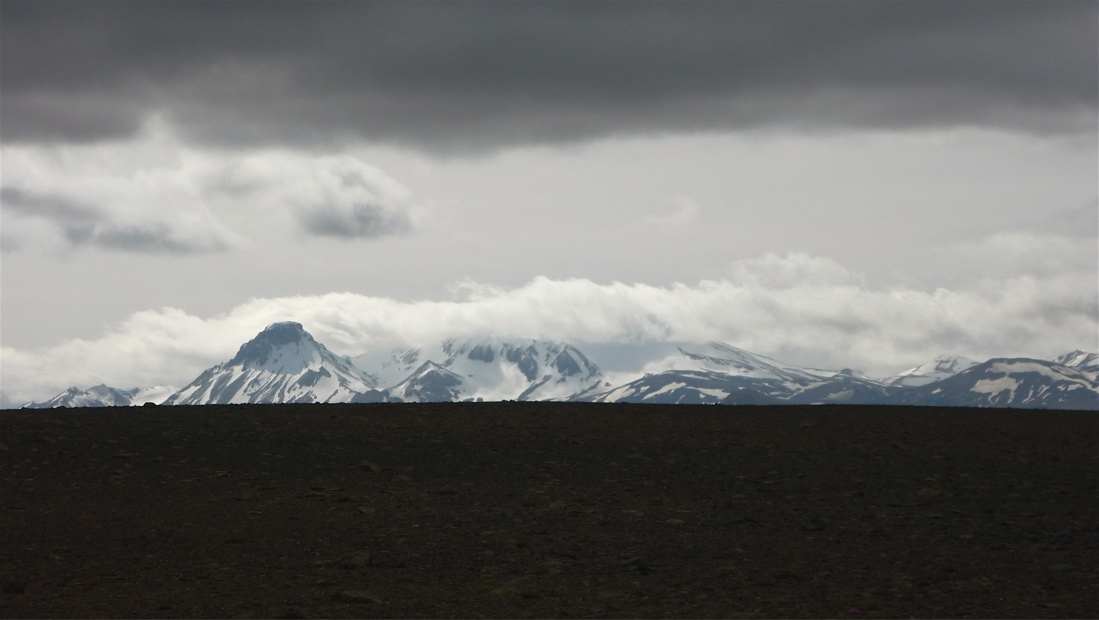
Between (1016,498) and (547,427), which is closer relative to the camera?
(1016,498)

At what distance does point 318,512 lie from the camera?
2178 centimetres

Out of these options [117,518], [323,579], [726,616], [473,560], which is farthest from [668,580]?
[117,518]

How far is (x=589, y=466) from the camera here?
84.5ft

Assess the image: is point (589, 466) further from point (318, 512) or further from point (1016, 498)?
point (1016, 498)

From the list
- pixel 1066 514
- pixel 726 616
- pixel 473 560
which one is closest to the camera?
Answer: pixel 726 616

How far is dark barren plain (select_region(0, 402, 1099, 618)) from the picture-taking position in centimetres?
1628

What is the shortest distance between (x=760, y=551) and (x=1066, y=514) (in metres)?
6.60

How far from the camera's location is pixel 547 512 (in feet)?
71.1

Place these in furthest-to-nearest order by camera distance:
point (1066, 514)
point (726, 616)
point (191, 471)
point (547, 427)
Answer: point (547, 427)
point (191, 471)
point (1066, 514)
point (726, 616)

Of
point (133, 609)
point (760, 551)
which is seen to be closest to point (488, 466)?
point (760, 551)

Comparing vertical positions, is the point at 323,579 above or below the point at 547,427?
below

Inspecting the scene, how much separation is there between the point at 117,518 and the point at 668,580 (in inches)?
419

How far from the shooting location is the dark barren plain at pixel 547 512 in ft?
53.4

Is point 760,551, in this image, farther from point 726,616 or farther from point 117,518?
point 117,518
